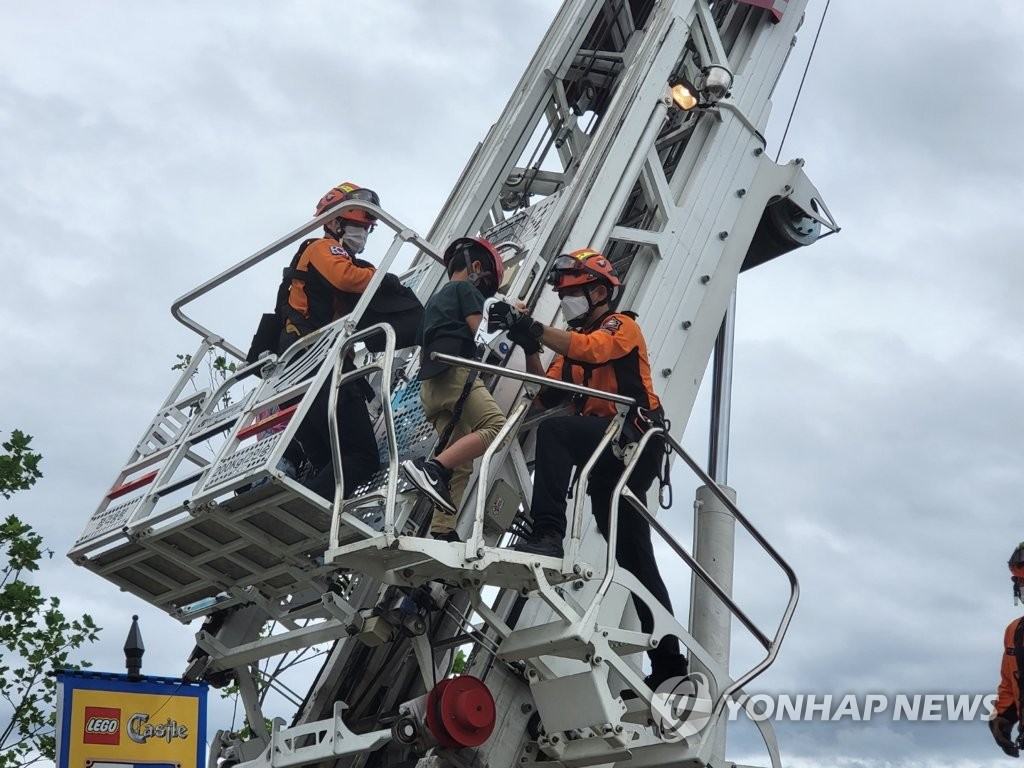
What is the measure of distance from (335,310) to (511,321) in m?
1.89

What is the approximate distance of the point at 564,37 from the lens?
10.8 metres

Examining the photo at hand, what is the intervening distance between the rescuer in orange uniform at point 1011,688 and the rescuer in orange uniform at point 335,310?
3846 millimetres

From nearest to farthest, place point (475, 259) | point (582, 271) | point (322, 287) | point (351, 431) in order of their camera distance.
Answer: point (582, 271) < point (351, 431) < point (475, 259) < point (322, 287)

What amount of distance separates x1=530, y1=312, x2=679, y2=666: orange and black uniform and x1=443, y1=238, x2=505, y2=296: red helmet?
630mm

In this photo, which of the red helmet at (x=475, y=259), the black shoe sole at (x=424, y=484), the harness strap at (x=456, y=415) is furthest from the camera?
the red helmet at (x=475, y=259)

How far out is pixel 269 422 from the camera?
7.89m

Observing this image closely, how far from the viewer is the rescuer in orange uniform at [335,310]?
27.8 feet

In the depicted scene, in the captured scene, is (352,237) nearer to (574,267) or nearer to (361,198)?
(361,198)

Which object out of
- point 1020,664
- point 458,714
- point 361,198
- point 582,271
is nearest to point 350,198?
point 361,198

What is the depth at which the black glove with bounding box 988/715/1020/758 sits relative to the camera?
824 cm

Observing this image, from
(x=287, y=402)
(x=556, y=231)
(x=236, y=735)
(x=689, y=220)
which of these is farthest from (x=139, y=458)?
(x=689, y=220)

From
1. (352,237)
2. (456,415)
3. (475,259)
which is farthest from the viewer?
(352,237)

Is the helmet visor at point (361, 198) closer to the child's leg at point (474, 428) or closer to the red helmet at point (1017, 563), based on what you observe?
the child's leg at point (474, 428)

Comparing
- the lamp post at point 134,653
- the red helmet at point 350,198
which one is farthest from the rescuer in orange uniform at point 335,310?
the lamp post at point 134,653
